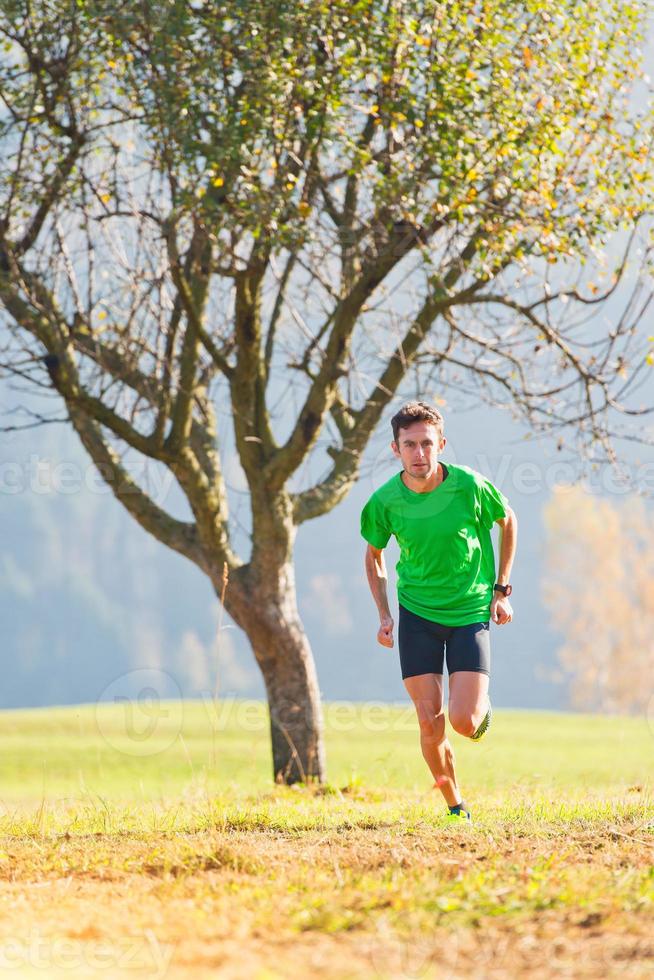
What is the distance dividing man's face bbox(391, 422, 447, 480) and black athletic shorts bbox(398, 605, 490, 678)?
841 millimetres

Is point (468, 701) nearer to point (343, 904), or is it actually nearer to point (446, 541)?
point (446, 541)

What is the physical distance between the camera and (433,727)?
6148 mm

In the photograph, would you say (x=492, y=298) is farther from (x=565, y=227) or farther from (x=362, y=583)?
(x=362, y=583)

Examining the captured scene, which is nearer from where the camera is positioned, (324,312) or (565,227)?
(565,227)

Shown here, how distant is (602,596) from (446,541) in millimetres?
46531

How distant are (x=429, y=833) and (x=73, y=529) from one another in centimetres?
13289

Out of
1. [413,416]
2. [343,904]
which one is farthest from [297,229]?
[343,904]

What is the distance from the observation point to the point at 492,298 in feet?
34.9

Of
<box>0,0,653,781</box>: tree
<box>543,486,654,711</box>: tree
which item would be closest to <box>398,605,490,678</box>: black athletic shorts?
<box>0,0,653,781</box>: tree

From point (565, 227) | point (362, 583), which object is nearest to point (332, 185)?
point (565, 227)

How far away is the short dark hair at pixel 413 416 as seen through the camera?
6.04 m
